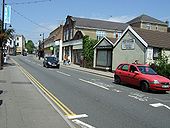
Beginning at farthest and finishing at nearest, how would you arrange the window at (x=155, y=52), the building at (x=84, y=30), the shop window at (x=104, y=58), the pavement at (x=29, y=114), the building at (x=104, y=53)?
the building at (x=84, y=30) < the shop window at (x=104, y=58) < the building at (x=104, y=53) < the window at (x=155, y=52) < the pavement at (x=29, y=114)

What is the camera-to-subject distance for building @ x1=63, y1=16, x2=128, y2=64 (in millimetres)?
Answer: 55369

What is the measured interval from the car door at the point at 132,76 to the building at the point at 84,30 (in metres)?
33.6

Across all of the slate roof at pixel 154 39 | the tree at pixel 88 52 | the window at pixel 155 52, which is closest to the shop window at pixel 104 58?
the tree at pixel 88 52

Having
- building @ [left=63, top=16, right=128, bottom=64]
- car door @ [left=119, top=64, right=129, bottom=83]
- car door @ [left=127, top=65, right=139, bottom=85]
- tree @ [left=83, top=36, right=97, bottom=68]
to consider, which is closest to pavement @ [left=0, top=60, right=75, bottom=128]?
car door @ [left=127, top=65, right=139, bottom=85]

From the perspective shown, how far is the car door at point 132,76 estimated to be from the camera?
→ 18.0 m

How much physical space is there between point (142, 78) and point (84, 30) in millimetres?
40750

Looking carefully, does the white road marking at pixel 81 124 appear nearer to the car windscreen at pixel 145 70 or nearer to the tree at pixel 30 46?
the car windscreen at pixel 145 70

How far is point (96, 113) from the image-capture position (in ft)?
32.0

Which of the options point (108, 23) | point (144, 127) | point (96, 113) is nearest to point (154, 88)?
point (96, 113)

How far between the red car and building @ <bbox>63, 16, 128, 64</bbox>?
3268cm

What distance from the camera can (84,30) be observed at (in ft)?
188

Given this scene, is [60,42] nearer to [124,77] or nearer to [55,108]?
[124,77]

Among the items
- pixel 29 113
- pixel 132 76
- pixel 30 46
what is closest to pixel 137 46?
pixel 132 76

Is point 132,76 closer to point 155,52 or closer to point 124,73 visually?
point 124,73
